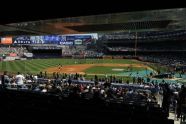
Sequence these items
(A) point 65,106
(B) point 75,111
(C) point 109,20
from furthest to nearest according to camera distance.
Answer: (C) point 109,20 < (A) point 65,106 < (B) point 75,111

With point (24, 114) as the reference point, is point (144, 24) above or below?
above

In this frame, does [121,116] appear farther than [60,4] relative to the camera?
No

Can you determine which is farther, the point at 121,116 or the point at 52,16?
the point at 52,16

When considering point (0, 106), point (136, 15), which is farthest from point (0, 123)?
point (136, 15)

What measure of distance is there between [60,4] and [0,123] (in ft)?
9.54

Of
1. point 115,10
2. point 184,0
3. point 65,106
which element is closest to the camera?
point 184,0

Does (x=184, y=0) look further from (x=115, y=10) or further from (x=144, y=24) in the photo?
(x=144, y=24)

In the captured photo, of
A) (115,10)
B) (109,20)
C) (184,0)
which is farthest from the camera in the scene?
(109,20)

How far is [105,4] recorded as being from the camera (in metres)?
7.73

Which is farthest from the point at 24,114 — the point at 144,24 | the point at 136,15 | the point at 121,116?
the point at 144,24

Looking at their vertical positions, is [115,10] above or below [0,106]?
above

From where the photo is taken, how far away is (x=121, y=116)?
6.87 meters

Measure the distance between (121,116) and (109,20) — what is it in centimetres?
368

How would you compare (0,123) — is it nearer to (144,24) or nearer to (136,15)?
(136,15)
